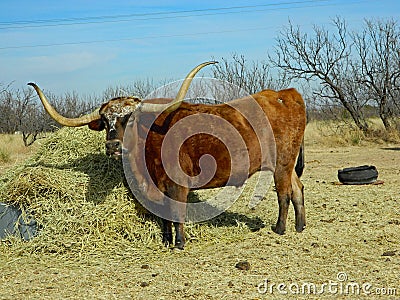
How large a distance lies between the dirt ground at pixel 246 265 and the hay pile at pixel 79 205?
0.22 m

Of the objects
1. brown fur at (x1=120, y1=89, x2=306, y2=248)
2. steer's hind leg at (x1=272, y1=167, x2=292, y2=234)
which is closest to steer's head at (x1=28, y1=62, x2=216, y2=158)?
brown fur at (x1=120, y1=89, x2=306, y2=248)

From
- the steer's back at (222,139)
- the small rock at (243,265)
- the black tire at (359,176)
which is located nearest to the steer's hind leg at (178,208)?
the steer's back at (222,139)

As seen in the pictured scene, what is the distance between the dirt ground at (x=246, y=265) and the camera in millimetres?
4902

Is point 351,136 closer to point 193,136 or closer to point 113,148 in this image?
point 193,136

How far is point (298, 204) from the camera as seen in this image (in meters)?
7.10

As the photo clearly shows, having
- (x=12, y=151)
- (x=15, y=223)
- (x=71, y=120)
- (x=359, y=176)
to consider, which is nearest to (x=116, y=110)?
(x=71, y=120)

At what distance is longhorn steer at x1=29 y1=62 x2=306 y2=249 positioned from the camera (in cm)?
636

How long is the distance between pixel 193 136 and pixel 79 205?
5.45 feet

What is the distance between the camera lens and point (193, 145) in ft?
21.2

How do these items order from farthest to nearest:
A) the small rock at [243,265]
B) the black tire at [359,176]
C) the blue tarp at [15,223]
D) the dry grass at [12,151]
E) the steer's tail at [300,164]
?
the dry grass at [12,151] → the black tire at [359,176] → the steer's tail at [300,164] → the blue tarp at [15,223] → the small rock at [243,265]

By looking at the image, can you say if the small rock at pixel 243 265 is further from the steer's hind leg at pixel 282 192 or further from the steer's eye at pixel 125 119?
the steer's eye at pixel 125 119

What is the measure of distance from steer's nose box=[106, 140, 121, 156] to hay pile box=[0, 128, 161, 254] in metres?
1.00

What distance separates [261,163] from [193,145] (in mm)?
932

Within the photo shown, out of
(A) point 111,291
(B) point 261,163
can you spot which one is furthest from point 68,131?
(A) point 111,291
